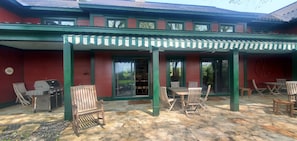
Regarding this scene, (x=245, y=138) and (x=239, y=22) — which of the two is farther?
(x=239, y=22)

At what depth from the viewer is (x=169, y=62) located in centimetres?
873

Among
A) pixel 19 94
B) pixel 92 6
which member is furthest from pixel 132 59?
pixel 19 94

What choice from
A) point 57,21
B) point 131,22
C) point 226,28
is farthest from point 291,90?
point 57,21

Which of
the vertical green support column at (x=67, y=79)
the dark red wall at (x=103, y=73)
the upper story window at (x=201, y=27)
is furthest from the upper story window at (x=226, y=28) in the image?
the vertical green support column at (x=67, y=79)

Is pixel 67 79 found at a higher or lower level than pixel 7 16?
lower

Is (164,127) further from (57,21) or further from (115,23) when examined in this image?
(57,21)

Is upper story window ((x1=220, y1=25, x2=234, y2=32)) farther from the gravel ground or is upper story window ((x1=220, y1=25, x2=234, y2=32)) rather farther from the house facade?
the gravel ground

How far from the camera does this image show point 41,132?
153 inches

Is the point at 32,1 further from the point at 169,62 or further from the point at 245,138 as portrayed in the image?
the point at 245,138

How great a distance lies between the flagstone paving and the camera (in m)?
3.54

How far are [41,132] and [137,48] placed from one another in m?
4.67

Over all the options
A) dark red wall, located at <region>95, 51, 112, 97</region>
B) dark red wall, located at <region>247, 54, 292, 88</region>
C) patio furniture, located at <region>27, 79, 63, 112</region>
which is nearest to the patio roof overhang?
patio furniture, located at <region>27, 79, 63, 112</region>

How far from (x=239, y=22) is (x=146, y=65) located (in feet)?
21.0

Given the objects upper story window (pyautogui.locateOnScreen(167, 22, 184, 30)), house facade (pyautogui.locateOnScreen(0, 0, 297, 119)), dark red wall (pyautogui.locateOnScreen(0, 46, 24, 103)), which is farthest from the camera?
upper story window (pyautogui.locateOnScreen(167, 22, 184, 30))
